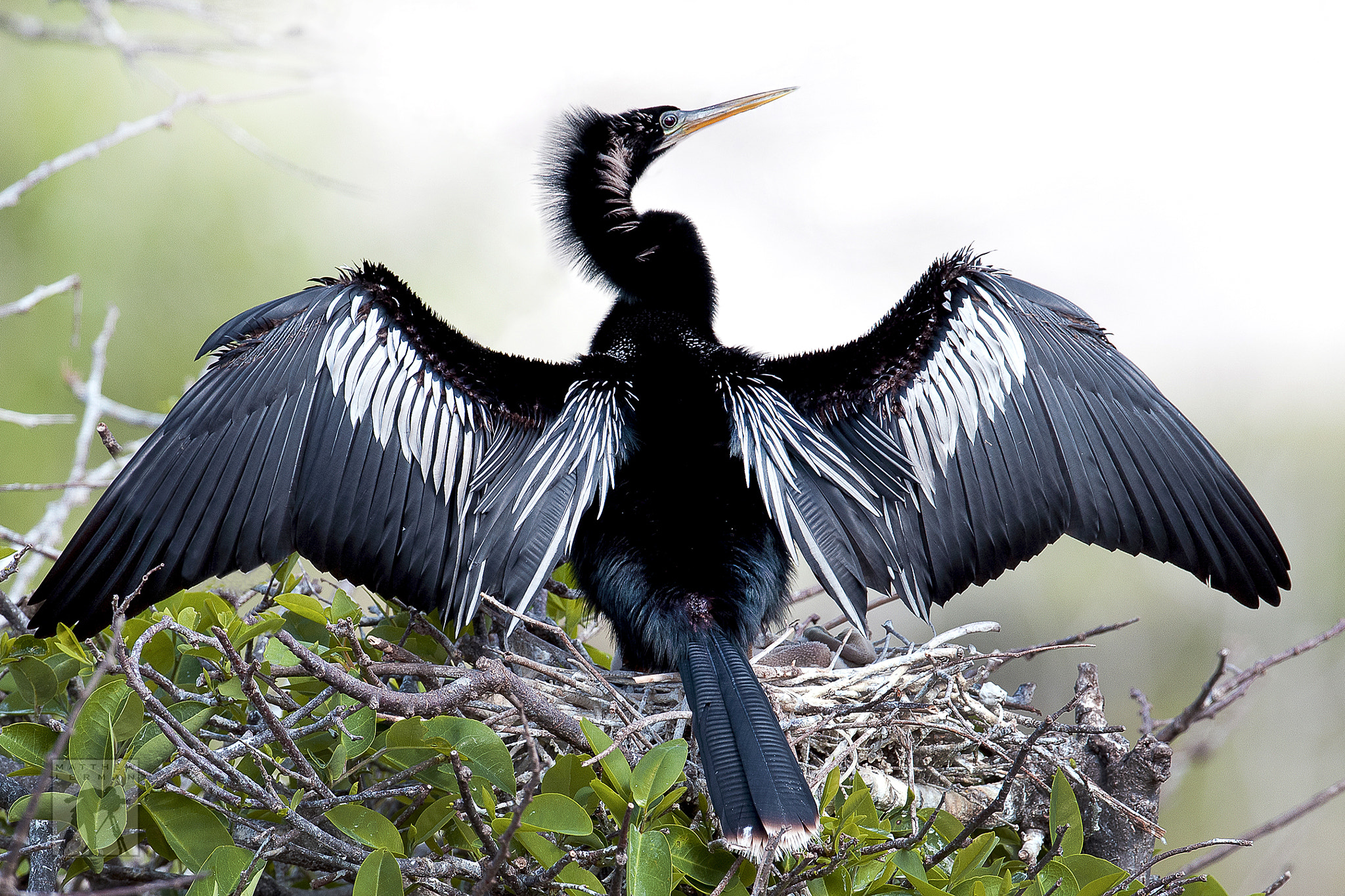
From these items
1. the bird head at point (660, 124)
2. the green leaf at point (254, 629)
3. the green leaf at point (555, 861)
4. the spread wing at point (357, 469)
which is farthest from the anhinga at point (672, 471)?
the bird head at point (660, 124)

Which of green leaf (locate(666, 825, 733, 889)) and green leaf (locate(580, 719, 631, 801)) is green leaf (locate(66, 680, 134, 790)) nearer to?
green leaf (locate(580, 719, 631, 801))

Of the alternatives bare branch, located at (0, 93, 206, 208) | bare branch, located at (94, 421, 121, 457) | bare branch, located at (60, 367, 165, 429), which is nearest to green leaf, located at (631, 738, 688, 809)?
bare branch, located at (94, 421, 121, 457)

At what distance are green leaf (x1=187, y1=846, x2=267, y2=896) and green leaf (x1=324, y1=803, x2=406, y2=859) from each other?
10cm

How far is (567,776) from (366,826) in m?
0.24

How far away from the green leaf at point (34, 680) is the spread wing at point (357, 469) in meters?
0.08

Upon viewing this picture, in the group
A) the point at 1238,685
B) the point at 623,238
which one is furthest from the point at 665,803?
the point at 623,238

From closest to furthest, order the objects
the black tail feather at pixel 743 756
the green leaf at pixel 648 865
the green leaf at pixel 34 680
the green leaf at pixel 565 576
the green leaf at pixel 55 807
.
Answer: the green leaf at pixel 648 865 → the black tail feather at pixel 743 756 → the green leaf at pixel 55 807 → the green leaf at pixel 34 680 → the green leaf at pixel 565 576

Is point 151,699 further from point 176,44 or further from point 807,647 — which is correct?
point 176,44

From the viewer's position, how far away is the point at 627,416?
5.74ft

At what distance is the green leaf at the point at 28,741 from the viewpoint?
125 centimetres

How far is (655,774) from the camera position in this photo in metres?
1.14

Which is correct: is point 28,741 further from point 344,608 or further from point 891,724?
point 891,724

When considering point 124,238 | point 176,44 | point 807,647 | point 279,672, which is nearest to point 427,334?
point 279,672

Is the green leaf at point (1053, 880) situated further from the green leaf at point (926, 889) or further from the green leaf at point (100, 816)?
the green leaf at point (100, 816)
